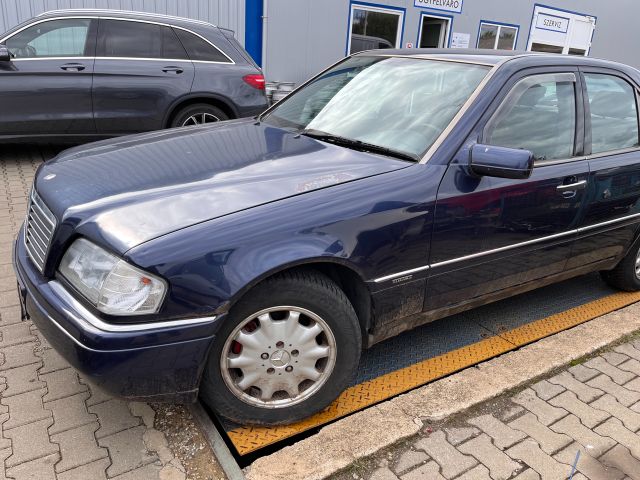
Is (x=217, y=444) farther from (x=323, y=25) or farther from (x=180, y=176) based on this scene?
(x=323, y=25)

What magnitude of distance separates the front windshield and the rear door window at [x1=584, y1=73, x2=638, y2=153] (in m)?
0.95

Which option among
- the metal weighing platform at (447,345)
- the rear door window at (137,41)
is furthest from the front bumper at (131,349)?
the rear door window at (137,41)

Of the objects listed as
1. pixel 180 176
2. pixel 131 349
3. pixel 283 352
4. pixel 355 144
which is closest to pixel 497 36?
pixel 355 144

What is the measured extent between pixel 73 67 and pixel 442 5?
9.07m

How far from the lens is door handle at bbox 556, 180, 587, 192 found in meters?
2.99

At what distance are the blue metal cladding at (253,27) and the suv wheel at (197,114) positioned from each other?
3.72 meters

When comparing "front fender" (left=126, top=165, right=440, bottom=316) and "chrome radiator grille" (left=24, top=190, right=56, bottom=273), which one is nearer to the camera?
"front fender" (left=126, top=165, right=440, bottom=316)

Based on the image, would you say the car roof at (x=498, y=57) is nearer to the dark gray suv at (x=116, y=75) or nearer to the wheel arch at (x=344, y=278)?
the wheel arch at (x=344, y=278)

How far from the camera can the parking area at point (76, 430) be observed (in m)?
2.14

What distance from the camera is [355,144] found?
110 inches

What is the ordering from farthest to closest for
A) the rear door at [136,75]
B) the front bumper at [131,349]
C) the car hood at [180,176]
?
1. the rear door at [136,75]
2. the car hood at [180,176]
3. the front bumper at [131,349]

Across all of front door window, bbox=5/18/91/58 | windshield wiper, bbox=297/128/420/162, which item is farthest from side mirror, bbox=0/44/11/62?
windshield wiper, bbox=297/128/420/162

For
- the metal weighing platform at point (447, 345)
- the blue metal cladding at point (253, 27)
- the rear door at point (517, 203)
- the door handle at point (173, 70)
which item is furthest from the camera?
the blue metal cladding at point (253, 27)

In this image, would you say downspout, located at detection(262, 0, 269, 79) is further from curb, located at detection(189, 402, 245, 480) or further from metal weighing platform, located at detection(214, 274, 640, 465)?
curb, located at detection(189, 402, 245, 480)
